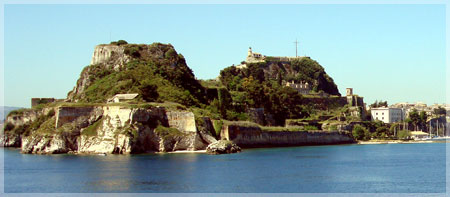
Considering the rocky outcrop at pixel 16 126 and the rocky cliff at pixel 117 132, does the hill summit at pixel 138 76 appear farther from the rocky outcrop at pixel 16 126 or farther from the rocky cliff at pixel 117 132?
the rocky cliff at pixel 117 132

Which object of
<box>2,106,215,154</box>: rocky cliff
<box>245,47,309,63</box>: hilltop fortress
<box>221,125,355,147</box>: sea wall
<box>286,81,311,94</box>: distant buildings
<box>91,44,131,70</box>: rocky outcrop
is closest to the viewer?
<box>2,106,215,154</box>: rocky cliff

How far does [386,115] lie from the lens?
159250mm

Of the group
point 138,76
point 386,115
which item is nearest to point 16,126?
point 138,76

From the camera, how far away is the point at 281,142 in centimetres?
10738

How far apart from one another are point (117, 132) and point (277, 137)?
2658cm

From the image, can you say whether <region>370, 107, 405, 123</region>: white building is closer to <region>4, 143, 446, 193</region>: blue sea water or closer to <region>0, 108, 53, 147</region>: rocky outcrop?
Result: <region>0, 108, 53, 147</region>: rocky outcrop

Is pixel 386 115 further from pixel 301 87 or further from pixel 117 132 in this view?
pixel 117 132

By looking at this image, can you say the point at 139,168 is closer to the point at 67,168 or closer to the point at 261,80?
the point at 67,168

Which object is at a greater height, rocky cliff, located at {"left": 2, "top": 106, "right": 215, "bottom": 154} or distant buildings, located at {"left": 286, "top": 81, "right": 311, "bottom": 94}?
distant buildings, located at {"left": 286, "top": 81, "right": 311, "bottom": 94}

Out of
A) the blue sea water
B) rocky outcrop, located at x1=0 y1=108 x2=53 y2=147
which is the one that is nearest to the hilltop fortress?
rocky outcrop, located at x1=0 y1=108 x2=53 y2=147

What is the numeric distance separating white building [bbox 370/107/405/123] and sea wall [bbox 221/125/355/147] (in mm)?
38796

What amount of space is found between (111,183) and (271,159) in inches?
966

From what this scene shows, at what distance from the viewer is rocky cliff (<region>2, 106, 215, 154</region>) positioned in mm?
87188

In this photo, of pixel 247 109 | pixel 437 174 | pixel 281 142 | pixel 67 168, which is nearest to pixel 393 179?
pixel 437 174
